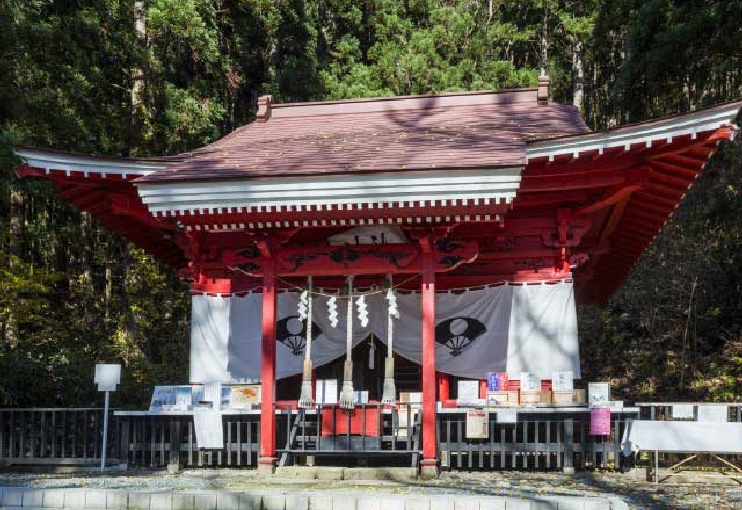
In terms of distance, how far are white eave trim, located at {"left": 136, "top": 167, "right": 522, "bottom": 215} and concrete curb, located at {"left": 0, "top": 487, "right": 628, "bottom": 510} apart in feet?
11.0

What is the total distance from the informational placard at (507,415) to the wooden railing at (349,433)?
93cm

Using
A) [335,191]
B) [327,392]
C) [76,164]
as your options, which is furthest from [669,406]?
[76,164]

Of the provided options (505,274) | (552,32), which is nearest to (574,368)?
(505,274)

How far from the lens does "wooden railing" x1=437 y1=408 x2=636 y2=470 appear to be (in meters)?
9.60

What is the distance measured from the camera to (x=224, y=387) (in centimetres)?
1089

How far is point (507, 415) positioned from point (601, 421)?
1015mm

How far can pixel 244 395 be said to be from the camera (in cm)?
1048

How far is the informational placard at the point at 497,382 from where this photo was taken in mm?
10188

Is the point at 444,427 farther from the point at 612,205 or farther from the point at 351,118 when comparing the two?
the point at 351,118

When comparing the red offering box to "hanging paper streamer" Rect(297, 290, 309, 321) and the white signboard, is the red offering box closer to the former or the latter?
"hanging paper streamer" Rect(297, 290, 309, 321)

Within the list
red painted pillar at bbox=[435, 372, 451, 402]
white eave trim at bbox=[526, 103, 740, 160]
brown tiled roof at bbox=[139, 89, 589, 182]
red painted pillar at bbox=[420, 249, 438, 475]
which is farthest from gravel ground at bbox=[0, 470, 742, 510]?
white eave trim at bbox=[526, 103, 740, 160]

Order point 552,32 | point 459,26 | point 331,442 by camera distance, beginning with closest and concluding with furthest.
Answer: point 331,442 < point 459,26 < point 552,32

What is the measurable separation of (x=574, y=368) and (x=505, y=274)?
56.6 inches

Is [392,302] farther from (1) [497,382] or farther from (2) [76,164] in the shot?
(2) [76,164]
